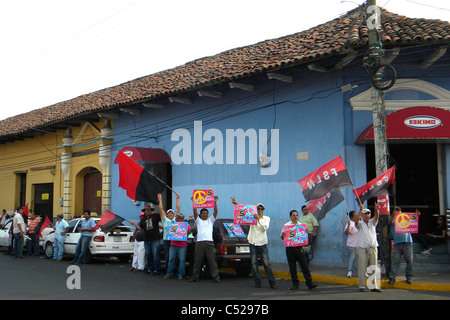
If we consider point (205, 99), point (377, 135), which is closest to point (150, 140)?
point (205, 99)

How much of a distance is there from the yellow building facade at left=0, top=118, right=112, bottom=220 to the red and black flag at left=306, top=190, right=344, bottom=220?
39.9ft

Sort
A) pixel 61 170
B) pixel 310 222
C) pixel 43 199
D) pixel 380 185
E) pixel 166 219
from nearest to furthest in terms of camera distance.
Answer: pixel 380 185 → pixel 166 219 → pixel 310 222 → pixel 61 170 → pixel 43 199

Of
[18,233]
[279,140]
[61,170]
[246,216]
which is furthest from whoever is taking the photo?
[61,170]

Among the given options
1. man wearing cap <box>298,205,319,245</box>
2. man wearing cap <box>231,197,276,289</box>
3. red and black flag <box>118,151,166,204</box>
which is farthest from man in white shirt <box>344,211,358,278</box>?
red and black flag <box>118,151,166,204</box>

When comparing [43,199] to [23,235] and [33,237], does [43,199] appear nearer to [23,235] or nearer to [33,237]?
[33,237]

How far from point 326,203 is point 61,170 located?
16939 mm

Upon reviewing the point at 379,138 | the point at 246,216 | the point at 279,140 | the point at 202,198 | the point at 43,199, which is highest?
the point at 279,140

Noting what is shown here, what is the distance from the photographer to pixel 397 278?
11.1 m

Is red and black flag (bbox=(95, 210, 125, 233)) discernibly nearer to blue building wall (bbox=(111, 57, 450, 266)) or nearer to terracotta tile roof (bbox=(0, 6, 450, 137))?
blue building wall (bbox=(111, 57, 450, 266))

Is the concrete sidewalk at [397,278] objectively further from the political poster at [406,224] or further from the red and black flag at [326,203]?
the red and black flag at [326,203]

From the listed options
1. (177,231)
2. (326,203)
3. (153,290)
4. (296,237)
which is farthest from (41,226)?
(296,237)

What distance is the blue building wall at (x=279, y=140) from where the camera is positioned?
43.6 ft

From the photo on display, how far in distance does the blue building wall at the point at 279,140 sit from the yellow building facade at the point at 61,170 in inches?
156

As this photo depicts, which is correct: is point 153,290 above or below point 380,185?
below
